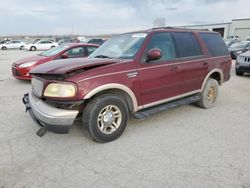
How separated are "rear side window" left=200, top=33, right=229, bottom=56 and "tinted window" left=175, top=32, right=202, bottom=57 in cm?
38

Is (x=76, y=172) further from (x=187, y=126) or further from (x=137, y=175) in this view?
(x=187, y=126)

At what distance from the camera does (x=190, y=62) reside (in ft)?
14.3

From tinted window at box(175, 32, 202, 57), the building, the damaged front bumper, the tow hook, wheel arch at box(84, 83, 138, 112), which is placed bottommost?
the tow hook

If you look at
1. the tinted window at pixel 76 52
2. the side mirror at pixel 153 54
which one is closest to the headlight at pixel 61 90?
the side mirror at pixel 153 54

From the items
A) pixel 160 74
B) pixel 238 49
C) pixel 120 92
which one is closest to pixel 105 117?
pixel 120 92

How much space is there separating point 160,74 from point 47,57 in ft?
16.6

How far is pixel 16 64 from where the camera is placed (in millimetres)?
7457

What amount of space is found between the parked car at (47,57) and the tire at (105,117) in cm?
430

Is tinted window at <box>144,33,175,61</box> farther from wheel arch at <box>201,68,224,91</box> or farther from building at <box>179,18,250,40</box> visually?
building at <box>179,18,250,40</box>

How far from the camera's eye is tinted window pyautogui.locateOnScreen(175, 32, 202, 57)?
429 cm

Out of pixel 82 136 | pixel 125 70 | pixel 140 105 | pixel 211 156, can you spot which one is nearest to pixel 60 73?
pixel 125 70

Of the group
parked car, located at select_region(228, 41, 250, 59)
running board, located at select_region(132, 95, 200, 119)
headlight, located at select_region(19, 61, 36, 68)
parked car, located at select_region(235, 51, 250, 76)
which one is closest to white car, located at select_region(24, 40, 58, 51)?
parked car, located at select_region(228, 41, 250, 59)

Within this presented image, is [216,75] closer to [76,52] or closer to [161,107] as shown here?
[161,107]

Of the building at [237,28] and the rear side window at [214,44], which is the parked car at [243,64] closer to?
the rear side window at [214,44]
